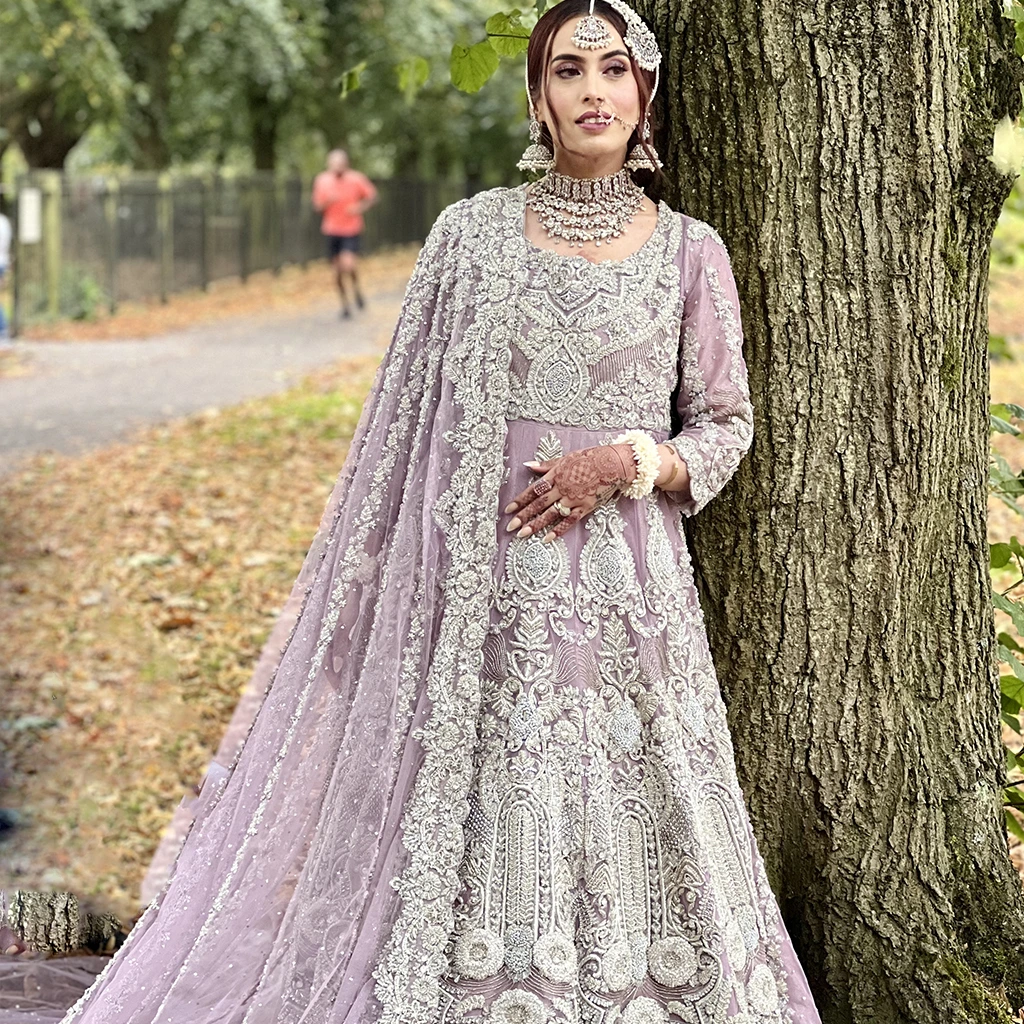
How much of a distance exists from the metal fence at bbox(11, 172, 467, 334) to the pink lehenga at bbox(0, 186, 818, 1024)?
12661 mm

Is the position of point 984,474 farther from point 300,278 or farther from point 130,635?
point 300,278

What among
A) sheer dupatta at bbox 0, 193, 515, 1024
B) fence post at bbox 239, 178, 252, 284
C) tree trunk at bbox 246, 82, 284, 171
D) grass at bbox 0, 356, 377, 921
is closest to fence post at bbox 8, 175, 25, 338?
grass at bbox 0, 356, 377, 921

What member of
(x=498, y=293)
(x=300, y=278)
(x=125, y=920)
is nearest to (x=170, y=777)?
(x=125, y=920)

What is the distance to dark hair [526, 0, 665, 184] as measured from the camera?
8.52 ft

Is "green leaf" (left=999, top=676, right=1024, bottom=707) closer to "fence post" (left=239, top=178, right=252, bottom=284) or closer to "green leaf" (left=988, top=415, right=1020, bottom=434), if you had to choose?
"green leaf" (left=988, top=415, right=1020, bottom=434)

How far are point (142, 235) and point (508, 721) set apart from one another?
16.2 meters

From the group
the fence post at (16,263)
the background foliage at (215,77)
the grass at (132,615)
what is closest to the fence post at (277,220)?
the background foliage at (215,77)

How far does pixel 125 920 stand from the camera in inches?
154

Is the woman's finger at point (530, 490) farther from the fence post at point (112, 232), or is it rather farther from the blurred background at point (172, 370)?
the fence post at point (112, 232)

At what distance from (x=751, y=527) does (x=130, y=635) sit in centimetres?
373

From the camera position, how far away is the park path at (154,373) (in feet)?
31.8

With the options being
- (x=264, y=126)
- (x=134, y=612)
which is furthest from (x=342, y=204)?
(x=134, y=612)

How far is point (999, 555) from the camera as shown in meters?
3.36

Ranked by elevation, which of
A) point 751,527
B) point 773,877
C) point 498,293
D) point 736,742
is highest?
point 498,293
